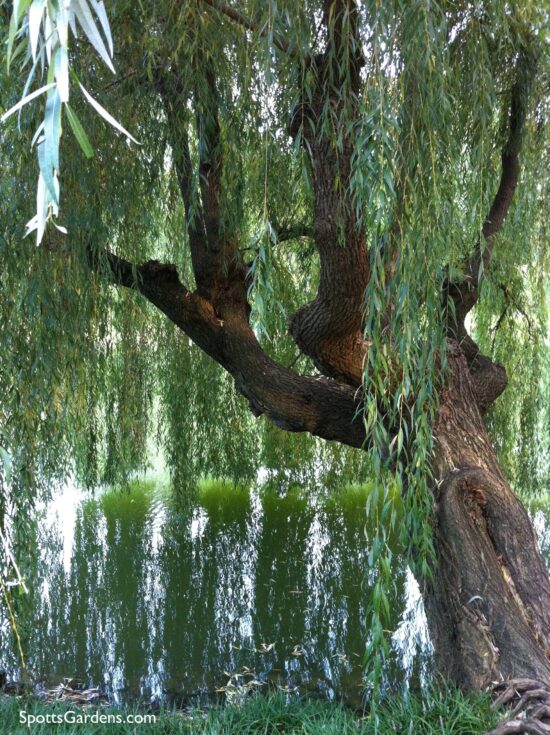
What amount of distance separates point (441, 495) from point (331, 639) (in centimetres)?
154

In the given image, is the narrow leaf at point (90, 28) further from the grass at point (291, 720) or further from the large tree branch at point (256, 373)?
the large tree branch at point (256, 373)

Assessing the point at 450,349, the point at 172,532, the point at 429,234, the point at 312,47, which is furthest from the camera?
the point at 172,532

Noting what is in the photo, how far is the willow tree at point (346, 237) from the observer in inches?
76.5

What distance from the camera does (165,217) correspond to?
371cm

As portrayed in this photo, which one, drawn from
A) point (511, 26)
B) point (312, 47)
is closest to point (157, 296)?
point (312, 47)

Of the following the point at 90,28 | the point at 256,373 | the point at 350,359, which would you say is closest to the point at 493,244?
the point at 350,359

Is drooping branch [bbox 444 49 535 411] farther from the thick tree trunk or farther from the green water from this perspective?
the green water

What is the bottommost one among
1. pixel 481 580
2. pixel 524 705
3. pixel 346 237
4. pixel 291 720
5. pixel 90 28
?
pixel 291 720

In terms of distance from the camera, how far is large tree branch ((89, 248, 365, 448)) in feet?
10.2

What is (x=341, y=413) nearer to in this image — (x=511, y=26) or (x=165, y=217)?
(x=165, y=217)

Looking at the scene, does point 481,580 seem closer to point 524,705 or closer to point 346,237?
point 524,705

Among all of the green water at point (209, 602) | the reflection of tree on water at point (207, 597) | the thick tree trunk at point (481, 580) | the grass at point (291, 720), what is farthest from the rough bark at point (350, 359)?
the reflection of tree on water at point (207, 597)

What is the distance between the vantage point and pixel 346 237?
2.52 meters

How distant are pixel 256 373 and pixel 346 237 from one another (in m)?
0.84
